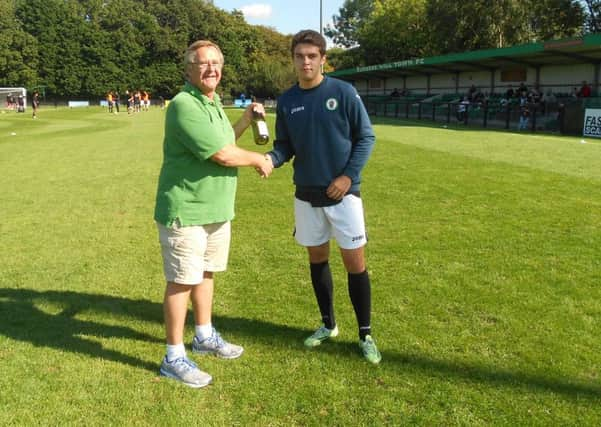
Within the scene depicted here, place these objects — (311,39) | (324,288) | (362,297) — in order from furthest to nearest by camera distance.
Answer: (324,288), (362,297), (311,39)

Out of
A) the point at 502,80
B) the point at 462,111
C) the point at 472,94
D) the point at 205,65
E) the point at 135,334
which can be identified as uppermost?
the point at 502,80

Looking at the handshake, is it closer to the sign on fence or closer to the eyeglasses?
the eyeglasses

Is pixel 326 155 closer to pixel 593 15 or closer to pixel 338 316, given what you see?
pixel 338 316

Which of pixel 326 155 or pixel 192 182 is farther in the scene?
pixel 326 155

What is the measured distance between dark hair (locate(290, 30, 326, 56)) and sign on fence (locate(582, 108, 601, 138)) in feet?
63.3

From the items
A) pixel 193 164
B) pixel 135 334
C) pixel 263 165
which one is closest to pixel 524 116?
pixel 263 165

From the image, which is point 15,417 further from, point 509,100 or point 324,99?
point 509,100

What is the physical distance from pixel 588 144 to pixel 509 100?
33.9 ft

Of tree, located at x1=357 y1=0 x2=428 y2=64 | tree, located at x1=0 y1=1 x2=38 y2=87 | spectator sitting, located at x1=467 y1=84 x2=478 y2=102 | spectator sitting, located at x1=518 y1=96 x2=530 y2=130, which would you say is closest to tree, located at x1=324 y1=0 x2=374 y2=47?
tree, located at x1=357 y1=0 x2=428 y2=64

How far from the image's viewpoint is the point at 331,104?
321 centimetres

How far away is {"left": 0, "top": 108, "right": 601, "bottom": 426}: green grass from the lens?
9.78 feet

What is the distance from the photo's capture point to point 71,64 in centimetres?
7875

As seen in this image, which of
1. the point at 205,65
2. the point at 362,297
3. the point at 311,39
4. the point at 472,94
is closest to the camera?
the point at 205,65

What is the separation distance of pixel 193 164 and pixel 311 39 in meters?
1.03
